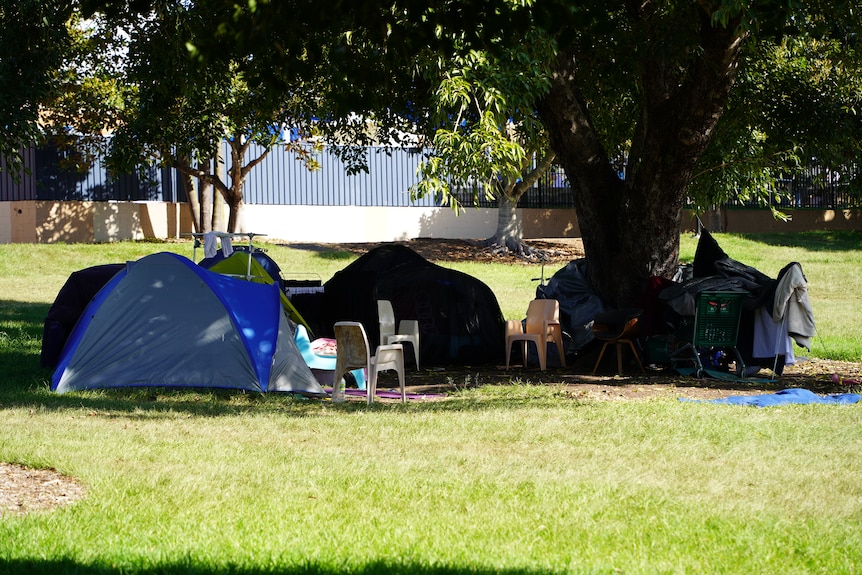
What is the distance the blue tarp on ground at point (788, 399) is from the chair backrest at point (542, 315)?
3339 mm

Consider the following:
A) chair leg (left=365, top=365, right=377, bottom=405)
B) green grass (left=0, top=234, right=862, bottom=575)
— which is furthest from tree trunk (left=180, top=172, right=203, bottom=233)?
green grass (left=0, top=234, right=862, bottom=575)

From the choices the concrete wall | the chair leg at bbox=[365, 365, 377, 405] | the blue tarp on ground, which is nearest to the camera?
the blue tarp on ground

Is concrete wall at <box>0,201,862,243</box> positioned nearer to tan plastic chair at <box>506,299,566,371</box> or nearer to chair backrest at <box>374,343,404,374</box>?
tan plastic chair at <box>506,299,566,371</box>

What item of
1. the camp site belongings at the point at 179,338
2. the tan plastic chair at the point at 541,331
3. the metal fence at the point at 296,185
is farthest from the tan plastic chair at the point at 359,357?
the metal fence at the point at 296,185

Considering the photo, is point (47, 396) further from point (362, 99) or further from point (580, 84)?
point (580, 84)

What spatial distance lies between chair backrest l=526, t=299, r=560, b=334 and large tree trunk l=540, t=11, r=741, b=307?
0.70m

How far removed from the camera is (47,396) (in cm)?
952

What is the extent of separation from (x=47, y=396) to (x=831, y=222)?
29226 millimetres

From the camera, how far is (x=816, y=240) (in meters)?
30.9

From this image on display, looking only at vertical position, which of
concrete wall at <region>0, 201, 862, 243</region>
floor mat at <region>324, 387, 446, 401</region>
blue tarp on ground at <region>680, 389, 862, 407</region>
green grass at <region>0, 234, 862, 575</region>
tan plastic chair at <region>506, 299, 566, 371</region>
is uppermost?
concrete wall at <region>0, 201, 862, 243</region>

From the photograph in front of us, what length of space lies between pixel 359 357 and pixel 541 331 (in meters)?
3.57

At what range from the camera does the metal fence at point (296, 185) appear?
28.5 m

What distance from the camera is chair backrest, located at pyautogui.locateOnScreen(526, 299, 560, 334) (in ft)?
42.1

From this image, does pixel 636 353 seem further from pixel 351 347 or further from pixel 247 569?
pixel 247 569
